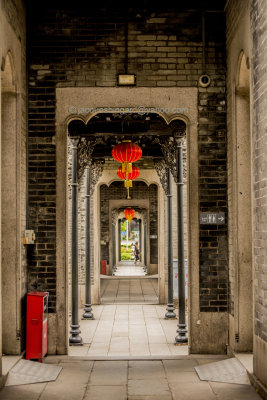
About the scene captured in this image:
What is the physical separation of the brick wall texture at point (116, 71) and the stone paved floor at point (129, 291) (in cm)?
703

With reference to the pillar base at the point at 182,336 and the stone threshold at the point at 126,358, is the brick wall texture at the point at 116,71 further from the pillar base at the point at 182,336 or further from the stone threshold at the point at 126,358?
the pillar base at the point at 182,336

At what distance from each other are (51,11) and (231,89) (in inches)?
108

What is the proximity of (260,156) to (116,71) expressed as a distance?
2.85 m

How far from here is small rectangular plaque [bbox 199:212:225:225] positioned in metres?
7.07

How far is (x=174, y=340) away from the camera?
28.2 ft

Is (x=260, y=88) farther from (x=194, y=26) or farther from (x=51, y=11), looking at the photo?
(x=51, y=11)

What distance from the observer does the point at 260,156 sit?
5133mm

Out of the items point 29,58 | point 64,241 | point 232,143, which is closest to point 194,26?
point 232,143

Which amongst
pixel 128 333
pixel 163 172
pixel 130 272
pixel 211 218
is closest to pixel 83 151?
pixel 163 172

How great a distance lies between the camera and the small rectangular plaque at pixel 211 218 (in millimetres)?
7070

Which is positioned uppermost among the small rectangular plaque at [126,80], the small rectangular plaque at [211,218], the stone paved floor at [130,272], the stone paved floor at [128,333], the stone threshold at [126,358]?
the small rectangular plaque at [126,80]

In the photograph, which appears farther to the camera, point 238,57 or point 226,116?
point 226,116

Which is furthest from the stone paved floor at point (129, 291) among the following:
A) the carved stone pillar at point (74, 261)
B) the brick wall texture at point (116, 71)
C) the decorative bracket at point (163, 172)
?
the brick wall texture at point (116, 71)

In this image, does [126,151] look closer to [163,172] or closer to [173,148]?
[173,148]
